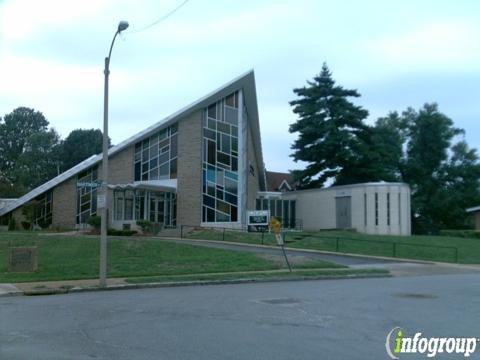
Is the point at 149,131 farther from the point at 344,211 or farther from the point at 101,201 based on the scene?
the point at 101,201

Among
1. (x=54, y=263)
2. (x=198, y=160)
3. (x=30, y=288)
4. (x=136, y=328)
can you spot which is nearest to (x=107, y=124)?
(x=30, y=288)

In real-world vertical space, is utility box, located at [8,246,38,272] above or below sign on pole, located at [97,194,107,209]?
below

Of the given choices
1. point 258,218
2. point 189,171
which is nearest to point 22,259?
Result: point 258,218

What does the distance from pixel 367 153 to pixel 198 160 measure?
59.9 ft

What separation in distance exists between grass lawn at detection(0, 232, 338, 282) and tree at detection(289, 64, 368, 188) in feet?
97.7

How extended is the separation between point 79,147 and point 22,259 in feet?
217

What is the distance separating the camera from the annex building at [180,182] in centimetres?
4341

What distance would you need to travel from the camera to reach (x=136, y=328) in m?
9.88

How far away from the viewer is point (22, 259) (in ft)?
64.7

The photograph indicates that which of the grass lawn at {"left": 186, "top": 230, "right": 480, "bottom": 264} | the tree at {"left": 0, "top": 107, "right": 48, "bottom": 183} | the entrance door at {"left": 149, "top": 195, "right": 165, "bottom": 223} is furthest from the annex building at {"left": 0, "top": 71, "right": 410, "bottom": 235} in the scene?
the tree at {"left": 0, "top": 107, "right": 48, "bottom": 183}

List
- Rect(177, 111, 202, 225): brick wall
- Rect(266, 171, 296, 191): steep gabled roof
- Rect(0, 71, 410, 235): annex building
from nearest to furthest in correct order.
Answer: Rect(0, 71, 410, 235): annex building
Rect(177, 111, 202, 225): brick wall
Rect(266, 171, 296, 191): steep gabled roof

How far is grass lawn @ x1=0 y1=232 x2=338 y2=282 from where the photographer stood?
19.5 m

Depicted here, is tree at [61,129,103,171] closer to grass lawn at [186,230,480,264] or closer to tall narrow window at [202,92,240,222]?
tall narrow window at [202,92,240,222]

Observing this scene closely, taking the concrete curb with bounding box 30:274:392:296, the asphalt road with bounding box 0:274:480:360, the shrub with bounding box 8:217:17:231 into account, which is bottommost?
the concrete curb with bounding box 30:274:392:296
